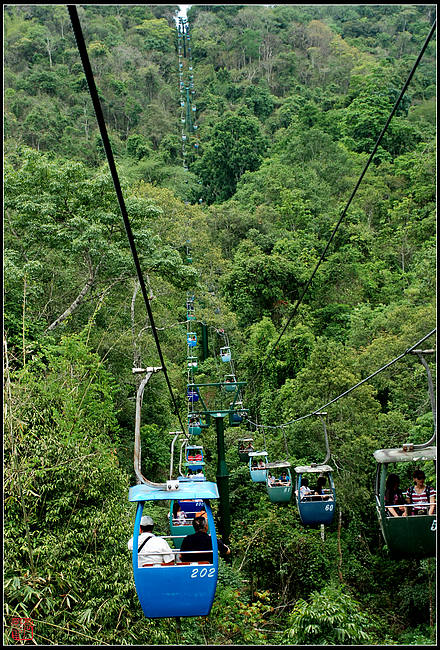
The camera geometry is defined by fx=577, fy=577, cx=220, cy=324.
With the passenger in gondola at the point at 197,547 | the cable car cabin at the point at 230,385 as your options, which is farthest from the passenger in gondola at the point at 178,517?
the passenger in gondola at the point at 197,547

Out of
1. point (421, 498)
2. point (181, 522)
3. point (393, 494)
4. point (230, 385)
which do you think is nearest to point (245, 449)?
point (230, 385)

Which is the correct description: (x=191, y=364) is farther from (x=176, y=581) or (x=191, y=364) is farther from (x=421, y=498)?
(x=176, y=581)

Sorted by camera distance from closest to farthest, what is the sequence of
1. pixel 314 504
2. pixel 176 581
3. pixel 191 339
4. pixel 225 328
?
pixel 176 581 < pixel 314 504 < pixel 191 339 < pixel 225 328

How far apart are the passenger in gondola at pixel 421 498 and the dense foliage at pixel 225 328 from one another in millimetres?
2739

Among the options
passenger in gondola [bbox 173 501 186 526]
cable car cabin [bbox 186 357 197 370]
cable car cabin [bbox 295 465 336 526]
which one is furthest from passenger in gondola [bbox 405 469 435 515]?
cable car cabin [bbox 186 357 197 370]

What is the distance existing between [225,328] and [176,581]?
16.7m

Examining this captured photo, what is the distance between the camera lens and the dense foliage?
833 cm

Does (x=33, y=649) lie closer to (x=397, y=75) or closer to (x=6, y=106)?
(x=6, y=106)

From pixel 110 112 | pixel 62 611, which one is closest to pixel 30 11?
pixel 110 112

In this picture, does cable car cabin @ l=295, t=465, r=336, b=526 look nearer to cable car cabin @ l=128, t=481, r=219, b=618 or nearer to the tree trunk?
cable car cabin @ l=128, t=481, r=219, b=618

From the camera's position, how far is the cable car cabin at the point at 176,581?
4492 mm

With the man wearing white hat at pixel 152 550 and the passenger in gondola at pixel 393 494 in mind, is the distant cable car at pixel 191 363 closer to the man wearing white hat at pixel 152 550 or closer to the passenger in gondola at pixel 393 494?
the passenger in gondola at pixel 393 494

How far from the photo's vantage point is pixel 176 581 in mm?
4504

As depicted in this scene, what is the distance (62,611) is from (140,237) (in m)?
10.2
